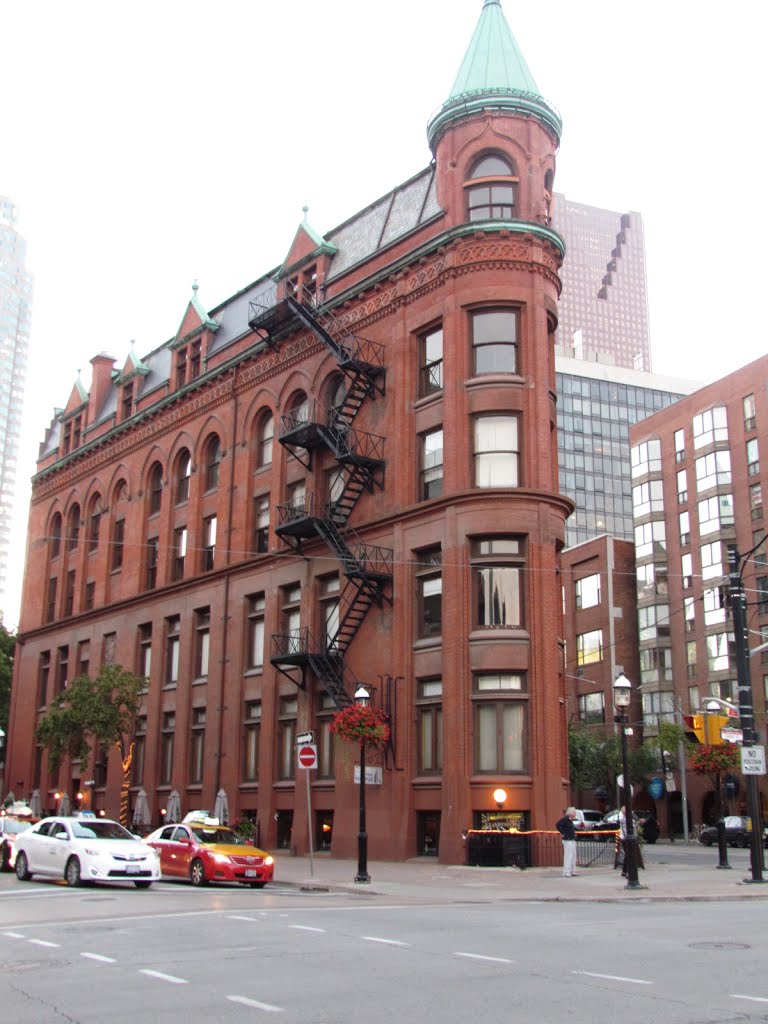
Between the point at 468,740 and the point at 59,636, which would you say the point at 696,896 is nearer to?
the point at 468,740

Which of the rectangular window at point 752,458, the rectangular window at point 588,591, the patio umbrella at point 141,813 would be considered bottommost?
the patio umbrella at point 141,813

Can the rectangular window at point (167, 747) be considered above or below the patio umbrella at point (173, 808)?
above

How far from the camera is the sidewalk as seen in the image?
22172mm

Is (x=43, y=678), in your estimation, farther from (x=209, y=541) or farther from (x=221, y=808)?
(x=221, y=808)

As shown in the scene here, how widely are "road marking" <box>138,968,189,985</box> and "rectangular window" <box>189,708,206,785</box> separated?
3285 cm

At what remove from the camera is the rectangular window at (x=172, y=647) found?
47500mm

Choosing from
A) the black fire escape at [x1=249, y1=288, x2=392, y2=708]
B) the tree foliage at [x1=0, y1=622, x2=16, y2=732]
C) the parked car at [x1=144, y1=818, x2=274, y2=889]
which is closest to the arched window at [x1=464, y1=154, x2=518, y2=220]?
the black fire escape at [x1=249, y1=288, x2=392, y2=708]

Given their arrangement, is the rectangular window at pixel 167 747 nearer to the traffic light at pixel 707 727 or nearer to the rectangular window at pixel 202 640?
the rectangular window at pixel 202 640

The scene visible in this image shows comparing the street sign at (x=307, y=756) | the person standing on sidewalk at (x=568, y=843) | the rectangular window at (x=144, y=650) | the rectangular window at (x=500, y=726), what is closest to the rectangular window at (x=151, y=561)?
the rectangular window at (x=144, y=650)

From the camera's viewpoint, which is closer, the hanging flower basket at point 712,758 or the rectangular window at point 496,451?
the rectangular window at point 496,451

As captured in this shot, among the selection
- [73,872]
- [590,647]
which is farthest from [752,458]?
[73,872]

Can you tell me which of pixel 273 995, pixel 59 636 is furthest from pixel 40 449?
pixel 273 995

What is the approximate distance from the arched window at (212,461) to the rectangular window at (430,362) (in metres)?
13.6

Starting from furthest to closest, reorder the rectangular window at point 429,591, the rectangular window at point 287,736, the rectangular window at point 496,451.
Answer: the rectangular window at point 287,736 → the rectangular window at point 429,591 → the rectangular window at point 496,451
